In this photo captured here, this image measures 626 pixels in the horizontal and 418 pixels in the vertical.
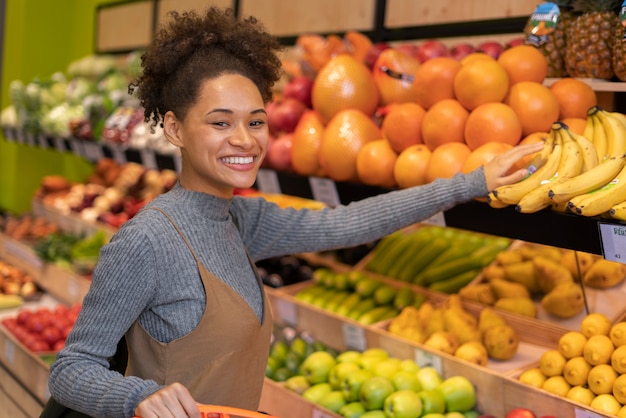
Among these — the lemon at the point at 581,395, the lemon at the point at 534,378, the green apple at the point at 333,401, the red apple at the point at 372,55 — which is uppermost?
the red apple at the point at 372,55

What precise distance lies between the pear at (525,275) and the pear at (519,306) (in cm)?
7

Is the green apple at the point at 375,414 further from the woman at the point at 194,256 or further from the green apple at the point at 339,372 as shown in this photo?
the woman at the point at 194,256

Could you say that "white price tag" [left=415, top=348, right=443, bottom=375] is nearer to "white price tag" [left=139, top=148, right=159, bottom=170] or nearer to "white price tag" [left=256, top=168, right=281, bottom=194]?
"white price tag" [left=256, top=168, right=281, bottom=194]

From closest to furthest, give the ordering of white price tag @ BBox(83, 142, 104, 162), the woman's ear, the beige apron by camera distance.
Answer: the beige apron < the woman's ear < white price tag @ BBox(83, 142, 104, 162)

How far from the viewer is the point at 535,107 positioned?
6.61ft

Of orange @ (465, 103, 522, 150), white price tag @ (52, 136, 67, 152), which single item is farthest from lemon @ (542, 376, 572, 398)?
white price tag @ (52, 136, 67, 152)

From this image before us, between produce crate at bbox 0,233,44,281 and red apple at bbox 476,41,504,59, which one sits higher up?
red apple at bbox 476,41,504,59

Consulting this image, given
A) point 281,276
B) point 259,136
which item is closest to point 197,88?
point 259,136

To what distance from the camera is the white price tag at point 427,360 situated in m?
2.34

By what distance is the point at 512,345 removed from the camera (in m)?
2.36

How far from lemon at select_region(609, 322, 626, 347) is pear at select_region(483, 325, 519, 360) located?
0.43 meters

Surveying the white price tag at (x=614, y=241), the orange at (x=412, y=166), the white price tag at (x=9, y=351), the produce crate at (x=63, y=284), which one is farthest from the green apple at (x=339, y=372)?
the produce crate at (x=63, y=284)

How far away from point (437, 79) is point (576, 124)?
429 millimetres

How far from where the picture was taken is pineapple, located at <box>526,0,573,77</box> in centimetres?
215
